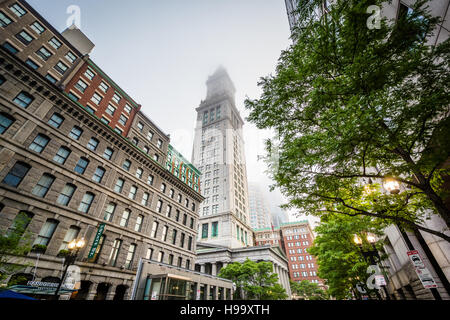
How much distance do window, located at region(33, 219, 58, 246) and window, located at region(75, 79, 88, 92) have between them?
1476 centimetres

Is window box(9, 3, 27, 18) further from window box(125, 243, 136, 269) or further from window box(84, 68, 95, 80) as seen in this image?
window box(125, 243, 136, 269)

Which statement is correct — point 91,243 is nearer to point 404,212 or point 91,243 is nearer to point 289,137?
point 289,137

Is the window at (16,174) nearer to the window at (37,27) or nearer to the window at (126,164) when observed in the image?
the window at (126,164)

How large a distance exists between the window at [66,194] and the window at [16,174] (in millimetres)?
3091

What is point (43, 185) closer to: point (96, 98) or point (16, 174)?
point (16, 174)

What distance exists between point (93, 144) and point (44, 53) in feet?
35.7

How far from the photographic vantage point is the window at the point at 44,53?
869 inches

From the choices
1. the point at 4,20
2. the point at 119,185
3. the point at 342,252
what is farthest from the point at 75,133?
the point at 342,252

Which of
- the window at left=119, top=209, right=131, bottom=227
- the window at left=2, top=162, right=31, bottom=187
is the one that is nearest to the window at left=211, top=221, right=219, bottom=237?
the window at left=119, top=209, right=131, bottom=227

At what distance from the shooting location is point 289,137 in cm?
1081

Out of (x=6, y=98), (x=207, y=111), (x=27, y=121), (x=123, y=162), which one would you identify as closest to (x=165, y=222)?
(x=123, y=162)

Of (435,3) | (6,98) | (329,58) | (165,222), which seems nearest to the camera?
(329,58)

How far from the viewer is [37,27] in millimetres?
22906
